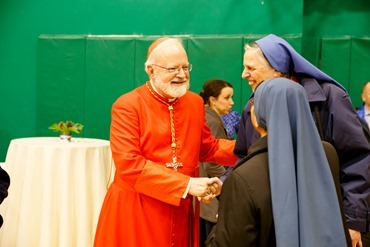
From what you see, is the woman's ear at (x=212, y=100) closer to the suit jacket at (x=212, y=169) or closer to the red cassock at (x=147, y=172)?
the suit jacket at (x=212, y=169)

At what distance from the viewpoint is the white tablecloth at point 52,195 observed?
3.66 m

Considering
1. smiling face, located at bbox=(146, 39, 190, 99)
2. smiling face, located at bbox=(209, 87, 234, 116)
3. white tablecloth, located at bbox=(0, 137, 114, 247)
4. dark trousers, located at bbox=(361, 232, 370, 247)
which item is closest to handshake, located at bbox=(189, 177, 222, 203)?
smiling face, located at bbox=(146, 39, 190, 99)

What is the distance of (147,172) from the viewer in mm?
2375

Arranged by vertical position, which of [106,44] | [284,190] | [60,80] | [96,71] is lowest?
[284,190]

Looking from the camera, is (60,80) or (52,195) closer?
(52,195)

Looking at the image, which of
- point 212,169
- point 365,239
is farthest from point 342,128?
point 212,169

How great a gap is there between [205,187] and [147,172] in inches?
10.7

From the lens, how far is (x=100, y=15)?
6.63 metres

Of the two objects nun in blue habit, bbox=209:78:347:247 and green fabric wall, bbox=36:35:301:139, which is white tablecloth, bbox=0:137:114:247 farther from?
green fabric wall, bbox=36:35:301:139

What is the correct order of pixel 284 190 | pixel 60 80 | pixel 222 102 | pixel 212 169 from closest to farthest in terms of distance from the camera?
pixel 284 190 < pixel 212 169 < pixel 222 102 < pixel 60 80

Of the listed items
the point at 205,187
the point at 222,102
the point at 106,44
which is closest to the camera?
the point at 205,187

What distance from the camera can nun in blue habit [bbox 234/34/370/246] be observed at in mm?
2332

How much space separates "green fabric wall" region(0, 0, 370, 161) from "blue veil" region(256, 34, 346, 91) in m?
3.75

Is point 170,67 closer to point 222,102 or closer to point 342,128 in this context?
point 342,128
